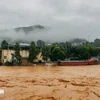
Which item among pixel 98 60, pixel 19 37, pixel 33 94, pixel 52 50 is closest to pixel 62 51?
pixel 52 50

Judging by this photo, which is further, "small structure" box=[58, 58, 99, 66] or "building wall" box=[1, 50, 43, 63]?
"building wall" box=[1, 50, 43, 63]

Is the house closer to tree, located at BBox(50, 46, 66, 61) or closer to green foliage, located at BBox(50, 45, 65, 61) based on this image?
green foliage, located at BBox(50, 45, 65, 61)

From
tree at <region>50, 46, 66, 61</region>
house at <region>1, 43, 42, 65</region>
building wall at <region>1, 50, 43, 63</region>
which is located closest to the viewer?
tree at <region>50, 46, 66, 61</region>

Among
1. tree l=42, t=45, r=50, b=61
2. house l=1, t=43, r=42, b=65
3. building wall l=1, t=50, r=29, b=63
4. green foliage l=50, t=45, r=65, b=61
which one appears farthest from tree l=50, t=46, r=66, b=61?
building wall l=1, t=50, r=29, b=63

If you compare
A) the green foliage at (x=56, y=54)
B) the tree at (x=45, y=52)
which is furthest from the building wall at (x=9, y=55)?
the green foliage at (x=56, y=54)

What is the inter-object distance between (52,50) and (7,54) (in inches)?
360

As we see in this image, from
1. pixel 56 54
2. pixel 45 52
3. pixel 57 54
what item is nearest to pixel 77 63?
pixel 57 54

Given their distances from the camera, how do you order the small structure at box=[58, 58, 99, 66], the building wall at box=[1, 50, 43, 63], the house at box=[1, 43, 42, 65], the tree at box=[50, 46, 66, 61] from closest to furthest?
the small structure at box=[58, 58, 99, 66] → the tree at box=[50, 46, 66, 61] → the house at box=[1, 43, 42, 65] → the building wall at box=[1, 50, 43, 63]

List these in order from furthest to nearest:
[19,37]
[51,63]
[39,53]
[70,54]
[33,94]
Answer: [19,37], [70,54], [39,53], [51,63], [33,94]

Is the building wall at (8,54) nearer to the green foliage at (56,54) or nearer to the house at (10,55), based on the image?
the house at (10,55)

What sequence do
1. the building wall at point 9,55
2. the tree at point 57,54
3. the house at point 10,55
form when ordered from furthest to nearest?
1. the building wall at point 9,55
2. the house at point 10,55
3. the tree at point 57,54

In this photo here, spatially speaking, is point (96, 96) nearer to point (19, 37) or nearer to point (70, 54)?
point (70, 54)

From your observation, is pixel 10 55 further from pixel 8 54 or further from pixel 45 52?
pixel 45 52

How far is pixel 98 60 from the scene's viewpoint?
171ft
